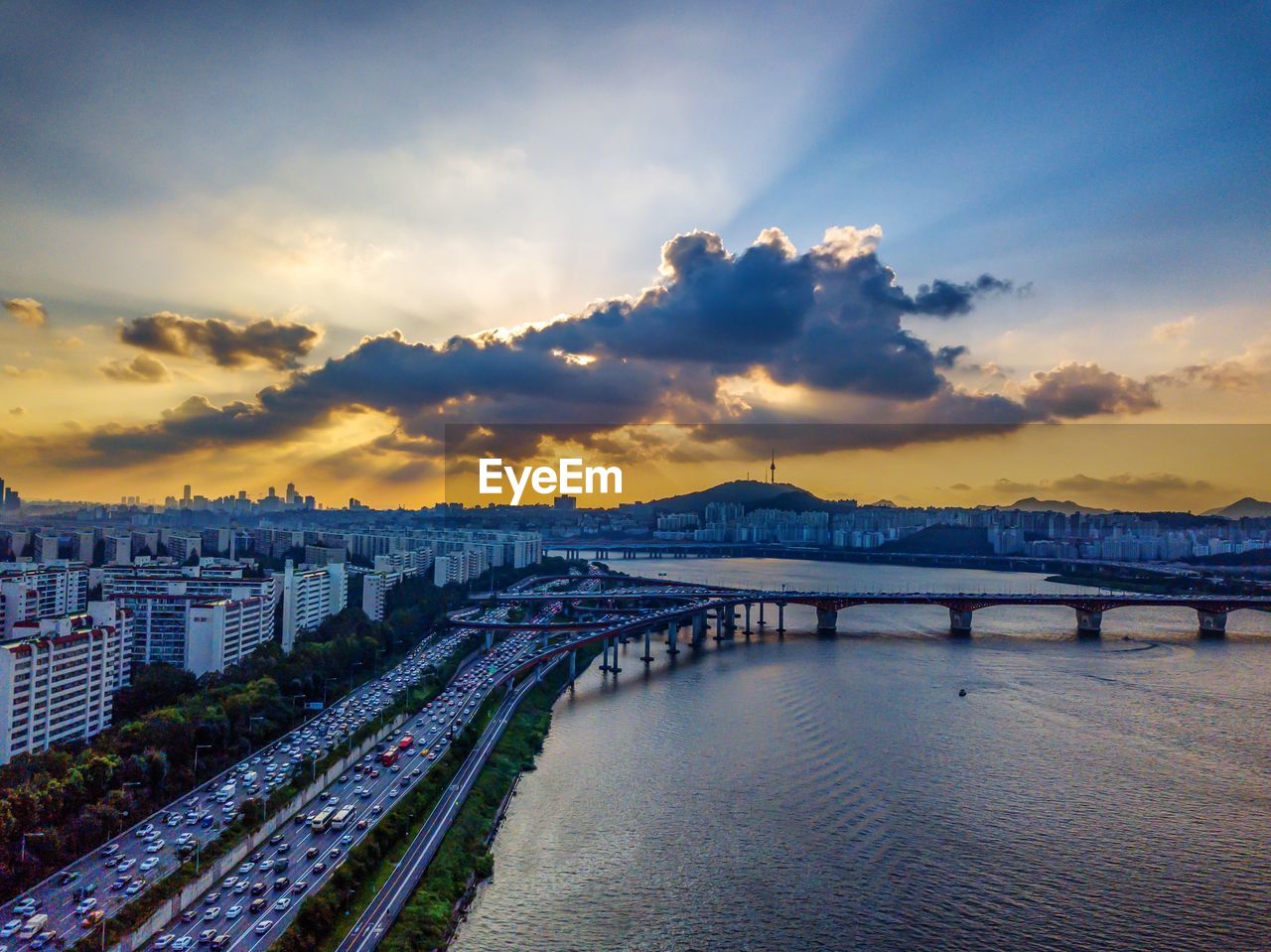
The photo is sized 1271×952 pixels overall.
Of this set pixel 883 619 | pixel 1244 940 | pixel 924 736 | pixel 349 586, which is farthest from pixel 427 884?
pixel 883 619

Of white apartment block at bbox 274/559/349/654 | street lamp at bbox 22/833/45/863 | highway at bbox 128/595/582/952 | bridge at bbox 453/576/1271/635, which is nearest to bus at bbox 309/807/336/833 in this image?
highway at bbox 128/595/582/952

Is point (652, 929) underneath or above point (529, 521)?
underneath

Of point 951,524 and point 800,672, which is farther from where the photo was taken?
point 951,524

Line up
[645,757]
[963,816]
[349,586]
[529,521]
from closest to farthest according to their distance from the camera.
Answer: [963,816] → [645,757] → [349,586] → [529,521]

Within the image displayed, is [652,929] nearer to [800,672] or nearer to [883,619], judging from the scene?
[800,672]

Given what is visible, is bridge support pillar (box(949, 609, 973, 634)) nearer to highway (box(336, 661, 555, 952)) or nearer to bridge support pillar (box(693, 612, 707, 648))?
bridge support pillar (box(693, 612, 707, 648))

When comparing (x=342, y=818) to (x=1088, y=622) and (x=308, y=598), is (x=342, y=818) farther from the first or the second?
(x=1088, y=622)

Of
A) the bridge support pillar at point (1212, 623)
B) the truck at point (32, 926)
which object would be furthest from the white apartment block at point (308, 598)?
the bridge support pillar at point (1212, 623)

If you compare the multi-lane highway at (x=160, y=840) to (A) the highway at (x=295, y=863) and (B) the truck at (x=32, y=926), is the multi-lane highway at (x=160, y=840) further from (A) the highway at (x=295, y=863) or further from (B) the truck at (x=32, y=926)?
(A) the highway at (x=295, y=863)

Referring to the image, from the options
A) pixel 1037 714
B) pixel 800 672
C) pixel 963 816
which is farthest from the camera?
pixel 800 672

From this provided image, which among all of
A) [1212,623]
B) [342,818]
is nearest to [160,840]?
[342,818]
